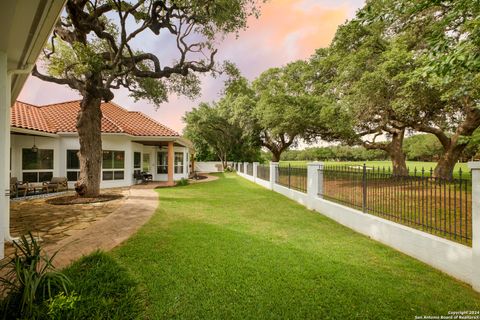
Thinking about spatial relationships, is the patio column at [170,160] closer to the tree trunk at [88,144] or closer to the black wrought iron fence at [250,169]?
the tree trunk at [88,144]

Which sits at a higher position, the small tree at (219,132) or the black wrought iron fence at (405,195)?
the small tree at (219,132)

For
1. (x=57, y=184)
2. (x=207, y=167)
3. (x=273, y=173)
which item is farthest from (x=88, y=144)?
(x=207, y=167)

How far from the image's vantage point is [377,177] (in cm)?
578

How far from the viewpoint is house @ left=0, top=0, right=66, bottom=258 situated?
10.6ft

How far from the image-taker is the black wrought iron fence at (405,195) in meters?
4.11

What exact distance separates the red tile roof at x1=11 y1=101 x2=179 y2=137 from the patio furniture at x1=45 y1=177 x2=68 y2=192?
2.67 meters

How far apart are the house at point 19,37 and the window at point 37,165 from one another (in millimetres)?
9077

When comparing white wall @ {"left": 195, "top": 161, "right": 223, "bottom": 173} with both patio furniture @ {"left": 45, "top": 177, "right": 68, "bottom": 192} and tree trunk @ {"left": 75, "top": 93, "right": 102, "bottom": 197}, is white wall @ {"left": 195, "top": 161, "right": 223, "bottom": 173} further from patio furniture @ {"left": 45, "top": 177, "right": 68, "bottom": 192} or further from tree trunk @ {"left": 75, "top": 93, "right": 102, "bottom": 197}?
tree trunk @ {"left": 75, "top": 93, "right": 102, "bottom": 197}

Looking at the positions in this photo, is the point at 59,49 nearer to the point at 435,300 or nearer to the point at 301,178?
the point at 301,178

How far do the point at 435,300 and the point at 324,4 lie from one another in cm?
962

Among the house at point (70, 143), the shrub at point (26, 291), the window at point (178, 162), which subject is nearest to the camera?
the shrub at point (26, 291)

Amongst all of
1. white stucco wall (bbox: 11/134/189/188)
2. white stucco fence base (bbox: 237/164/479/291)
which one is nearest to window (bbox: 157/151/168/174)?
white stucco wall (bbox: 11/134/189/188)

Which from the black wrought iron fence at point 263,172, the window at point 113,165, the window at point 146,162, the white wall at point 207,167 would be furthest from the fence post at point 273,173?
the white wall at point 207,167

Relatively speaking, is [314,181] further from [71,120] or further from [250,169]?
[71,120]
